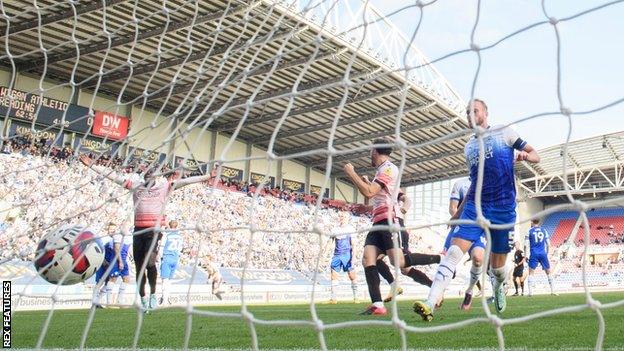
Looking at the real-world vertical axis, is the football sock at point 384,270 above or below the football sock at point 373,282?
above

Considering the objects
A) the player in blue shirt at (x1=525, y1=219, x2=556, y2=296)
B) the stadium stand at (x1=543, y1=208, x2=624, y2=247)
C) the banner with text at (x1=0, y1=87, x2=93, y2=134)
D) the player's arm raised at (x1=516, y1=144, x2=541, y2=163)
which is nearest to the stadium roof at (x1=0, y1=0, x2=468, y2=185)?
the banner with text at (x1=0, y1=87, x2=93, y2=134)

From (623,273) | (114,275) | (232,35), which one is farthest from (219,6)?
(623,273)

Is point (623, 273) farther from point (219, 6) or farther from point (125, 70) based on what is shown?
point (125, 70)

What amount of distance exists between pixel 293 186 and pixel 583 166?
49.3ft

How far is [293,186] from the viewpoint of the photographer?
111ft

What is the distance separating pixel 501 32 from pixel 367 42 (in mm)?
20267

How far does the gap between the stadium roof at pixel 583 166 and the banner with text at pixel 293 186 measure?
11252 millimetres

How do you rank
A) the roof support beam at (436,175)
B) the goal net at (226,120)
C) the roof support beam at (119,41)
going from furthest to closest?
the roof support beam at (436,175) → the roof support beam at (119,41) → the goal net at (226,120)

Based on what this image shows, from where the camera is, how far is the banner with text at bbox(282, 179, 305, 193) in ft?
110

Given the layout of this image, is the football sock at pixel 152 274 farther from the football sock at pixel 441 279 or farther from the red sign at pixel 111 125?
the red sign at pixel 111 125

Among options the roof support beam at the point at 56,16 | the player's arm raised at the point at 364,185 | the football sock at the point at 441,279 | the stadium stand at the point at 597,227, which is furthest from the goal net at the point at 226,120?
the stadium stand at the point at 597,227

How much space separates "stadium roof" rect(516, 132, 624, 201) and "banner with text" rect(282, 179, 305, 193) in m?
11.3

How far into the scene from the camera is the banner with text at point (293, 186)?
33.6 m

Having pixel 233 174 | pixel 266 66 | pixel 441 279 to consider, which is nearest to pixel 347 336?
pixel 441 279
